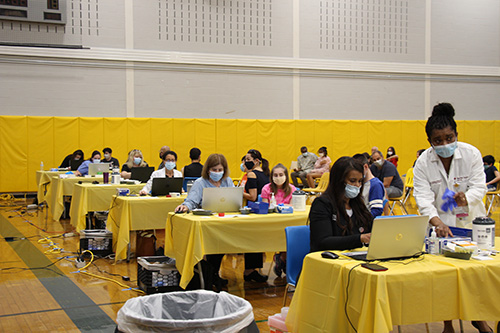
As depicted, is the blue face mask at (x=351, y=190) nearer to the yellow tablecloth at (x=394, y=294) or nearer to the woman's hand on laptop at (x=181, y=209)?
the yellow tablecloth at (x=394, y=294)

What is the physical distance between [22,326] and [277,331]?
7.27 ft

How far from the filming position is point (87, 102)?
607 inches

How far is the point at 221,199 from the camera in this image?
5570mm

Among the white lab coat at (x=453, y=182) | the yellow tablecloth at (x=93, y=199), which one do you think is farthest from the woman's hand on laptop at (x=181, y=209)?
the yellow tablecloth at (x=93, y=199)

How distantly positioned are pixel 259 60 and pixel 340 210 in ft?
46.0

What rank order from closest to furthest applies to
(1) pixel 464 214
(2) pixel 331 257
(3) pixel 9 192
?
(2) pixel 331 257, (1) pixel 464 214, (3) pixel 9 192

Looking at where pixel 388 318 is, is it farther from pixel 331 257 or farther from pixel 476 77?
pixel 476 77

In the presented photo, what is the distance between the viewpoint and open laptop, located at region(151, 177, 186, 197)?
23.5ft

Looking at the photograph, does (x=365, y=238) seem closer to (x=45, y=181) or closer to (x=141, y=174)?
(x=141, y=174)

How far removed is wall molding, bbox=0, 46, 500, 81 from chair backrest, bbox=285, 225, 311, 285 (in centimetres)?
1264

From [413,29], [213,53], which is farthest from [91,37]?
[413,29]

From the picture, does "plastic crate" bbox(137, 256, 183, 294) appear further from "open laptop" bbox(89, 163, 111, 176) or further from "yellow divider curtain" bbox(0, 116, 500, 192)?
"yellow divider curtain" bbox(0, 116, 500, 192)

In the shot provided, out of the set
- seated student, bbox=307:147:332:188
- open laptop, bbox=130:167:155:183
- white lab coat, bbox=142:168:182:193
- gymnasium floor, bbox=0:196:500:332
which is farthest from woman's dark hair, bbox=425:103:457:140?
seated student, bbox=307:147:332:188

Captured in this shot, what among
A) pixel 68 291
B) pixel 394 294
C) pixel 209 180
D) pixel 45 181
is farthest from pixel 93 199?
pixel 394 294
